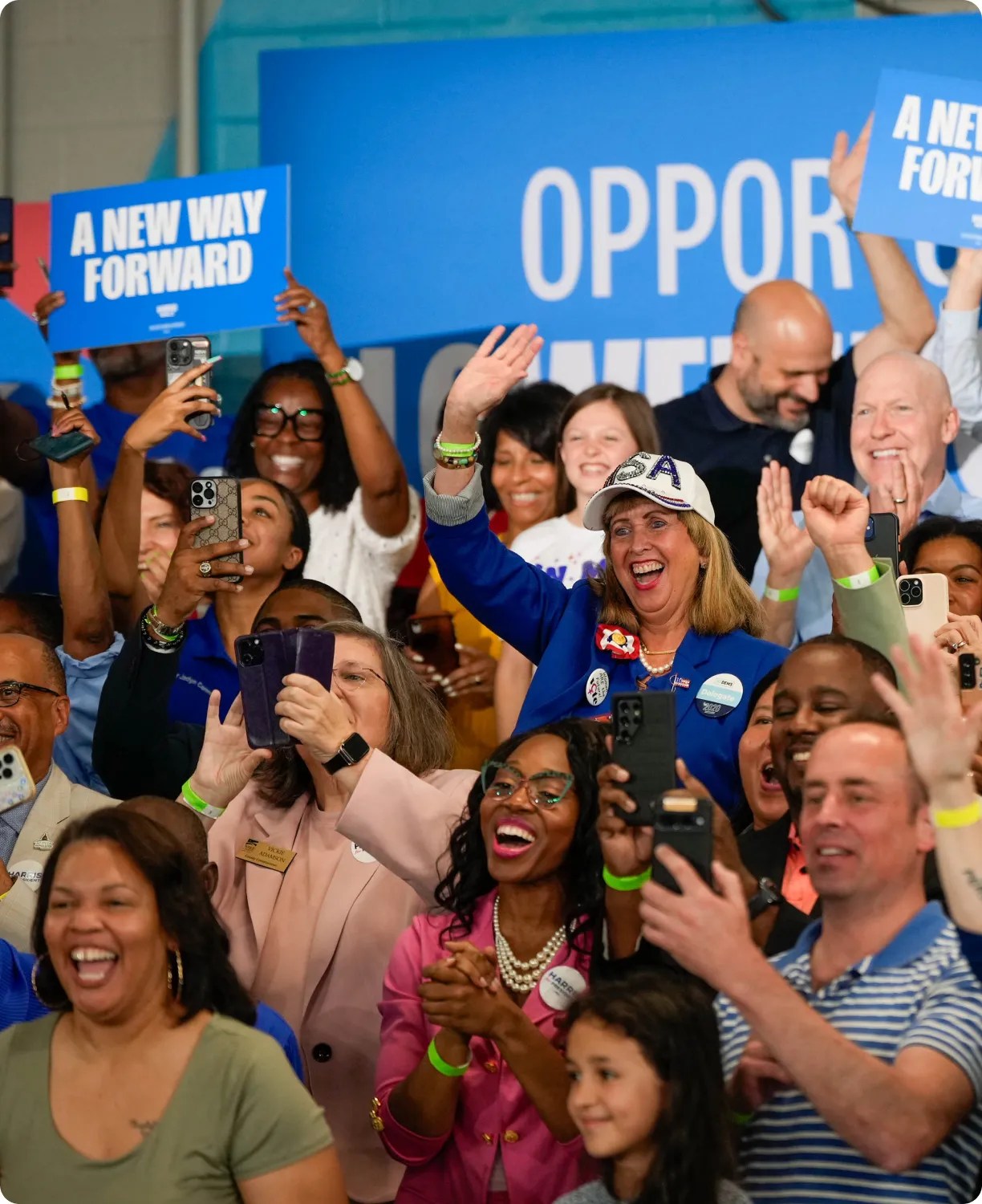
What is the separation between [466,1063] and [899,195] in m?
2.83

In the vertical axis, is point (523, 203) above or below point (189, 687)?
above

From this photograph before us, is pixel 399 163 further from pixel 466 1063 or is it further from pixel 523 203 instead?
pixel 466 1063

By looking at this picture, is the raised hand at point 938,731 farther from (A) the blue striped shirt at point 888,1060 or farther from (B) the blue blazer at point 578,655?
(B) the blue blazer at point 578,655

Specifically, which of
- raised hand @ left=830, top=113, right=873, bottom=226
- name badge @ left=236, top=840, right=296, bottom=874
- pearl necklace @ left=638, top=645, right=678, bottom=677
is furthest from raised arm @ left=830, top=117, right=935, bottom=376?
name badge @ left=236, top=840, right=296, bottom=874

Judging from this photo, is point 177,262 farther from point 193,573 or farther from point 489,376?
point 489,376

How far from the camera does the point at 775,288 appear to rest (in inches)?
210

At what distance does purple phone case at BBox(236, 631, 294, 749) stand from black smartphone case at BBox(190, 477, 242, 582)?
2.47 ft

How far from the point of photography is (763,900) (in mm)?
2738

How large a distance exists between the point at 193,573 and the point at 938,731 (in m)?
1.96

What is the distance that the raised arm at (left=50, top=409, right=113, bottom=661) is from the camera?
14.1 feet

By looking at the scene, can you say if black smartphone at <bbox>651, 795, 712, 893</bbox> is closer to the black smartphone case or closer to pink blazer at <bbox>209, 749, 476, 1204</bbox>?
pink blazer at <bbox>209, 749, 476, 1204</bbox>

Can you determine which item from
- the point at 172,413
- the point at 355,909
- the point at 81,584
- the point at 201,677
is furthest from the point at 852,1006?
the point at 172,413

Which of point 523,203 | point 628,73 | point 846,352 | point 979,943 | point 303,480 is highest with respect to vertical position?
point 628,73

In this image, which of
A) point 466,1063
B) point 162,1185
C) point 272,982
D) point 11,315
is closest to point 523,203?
point 11,315
